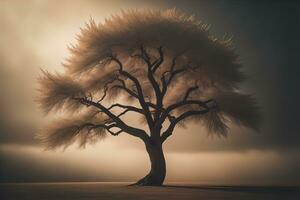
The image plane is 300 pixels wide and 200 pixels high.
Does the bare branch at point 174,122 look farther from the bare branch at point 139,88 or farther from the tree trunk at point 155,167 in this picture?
the bare branch at point 139,88

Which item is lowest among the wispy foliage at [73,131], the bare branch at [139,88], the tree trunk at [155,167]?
the tree trunk at [155,167]

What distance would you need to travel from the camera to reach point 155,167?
46.1 feet

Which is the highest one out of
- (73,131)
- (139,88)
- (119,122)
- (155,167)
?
(139,88)

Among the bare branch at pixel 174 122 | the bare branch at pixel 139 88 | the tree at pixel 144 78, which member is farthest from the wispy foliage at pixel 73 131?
the bare branch at pixel 174 122

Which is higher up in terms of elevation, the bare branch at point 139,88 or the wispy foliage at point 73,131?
the bare branch at point 139,88

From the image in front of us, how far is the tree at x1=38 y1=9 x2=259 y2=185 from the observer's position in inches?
541

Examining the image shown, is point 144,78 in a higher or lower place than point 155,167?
higher

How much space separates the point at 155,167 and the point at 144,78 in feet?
8.36

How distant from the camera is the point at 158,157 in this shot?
14109 mm

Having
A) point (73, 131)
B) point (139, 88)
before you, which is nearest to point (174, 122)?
point (139, 88)

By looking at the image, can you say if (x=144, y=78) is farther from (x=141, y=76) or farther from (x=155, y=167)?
(x=155, y=167)

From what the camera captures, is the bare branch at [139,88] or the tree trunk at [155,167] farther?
the bare branch at [139,88]

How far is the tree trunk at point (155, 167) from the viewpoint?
1391 centimetres

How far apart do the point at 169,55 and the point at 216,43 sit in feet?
4.05
